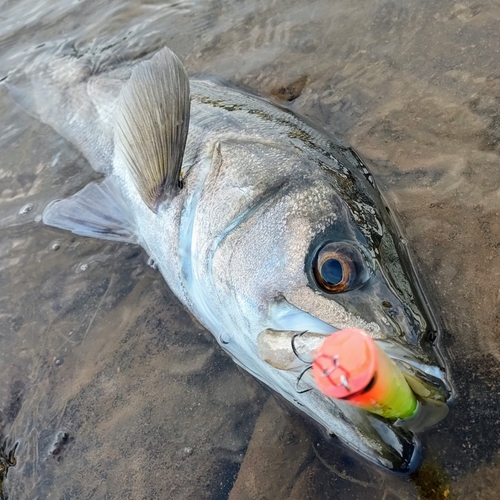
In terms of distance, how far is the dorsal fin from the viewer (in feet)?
8.45

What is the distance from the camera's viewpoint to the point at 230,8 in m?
4.50

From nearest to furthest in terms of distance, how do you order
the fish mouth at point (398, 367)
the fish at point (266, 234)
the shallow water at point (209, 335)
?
the fish mouth at point (398, 367), the fish at point (266, 234), the shallow water at point (209, 335)

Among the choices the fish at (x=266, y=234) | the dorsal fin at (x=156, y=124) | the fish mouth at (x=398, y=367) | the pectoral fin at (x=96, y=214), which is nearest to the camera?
the fish mouth at (x=398, y=367)

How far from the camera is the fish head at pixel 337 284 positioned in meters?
1.78

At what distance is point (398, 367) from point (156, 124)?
174 centimetres

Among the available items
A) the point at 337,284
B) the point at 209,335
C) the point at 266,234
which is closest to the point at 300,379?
the point at 337,284

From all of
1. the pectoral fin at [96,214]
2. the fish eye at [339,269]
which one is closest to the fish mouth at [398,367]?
the fish eye at [339,269]

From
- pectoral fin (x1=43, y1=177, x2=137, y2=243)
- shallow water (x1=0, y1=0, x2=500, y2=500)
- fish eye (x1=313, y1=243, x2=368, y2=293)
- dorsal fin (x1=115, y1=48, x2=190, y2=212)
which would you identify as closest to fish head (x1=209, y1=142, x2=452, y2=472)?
fish eye (x1=313, y1=243, x2=368, y2=293)

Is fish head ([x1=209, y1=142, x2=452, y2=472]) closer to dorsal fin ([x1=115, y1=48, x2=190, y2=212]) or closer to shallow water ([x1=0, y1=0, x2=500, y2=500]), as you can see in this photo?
shallow water ([x1=0, y1=0, x2=500, y2=500])

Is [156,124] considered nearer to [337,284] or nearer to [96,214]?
[96,214]

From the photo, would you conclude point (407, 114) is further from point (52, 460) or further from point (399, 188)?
point (52, 460)

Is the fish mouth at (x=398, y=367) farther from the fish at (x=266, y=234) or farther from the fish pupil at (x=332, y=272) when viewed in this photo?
the fish pupil at (x=332, y=272)

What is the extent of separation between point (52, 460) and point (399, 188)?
90.9 inches

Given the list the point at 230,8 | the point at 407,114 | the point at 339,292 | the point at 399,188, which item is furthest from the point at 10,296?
the point at 230,8
